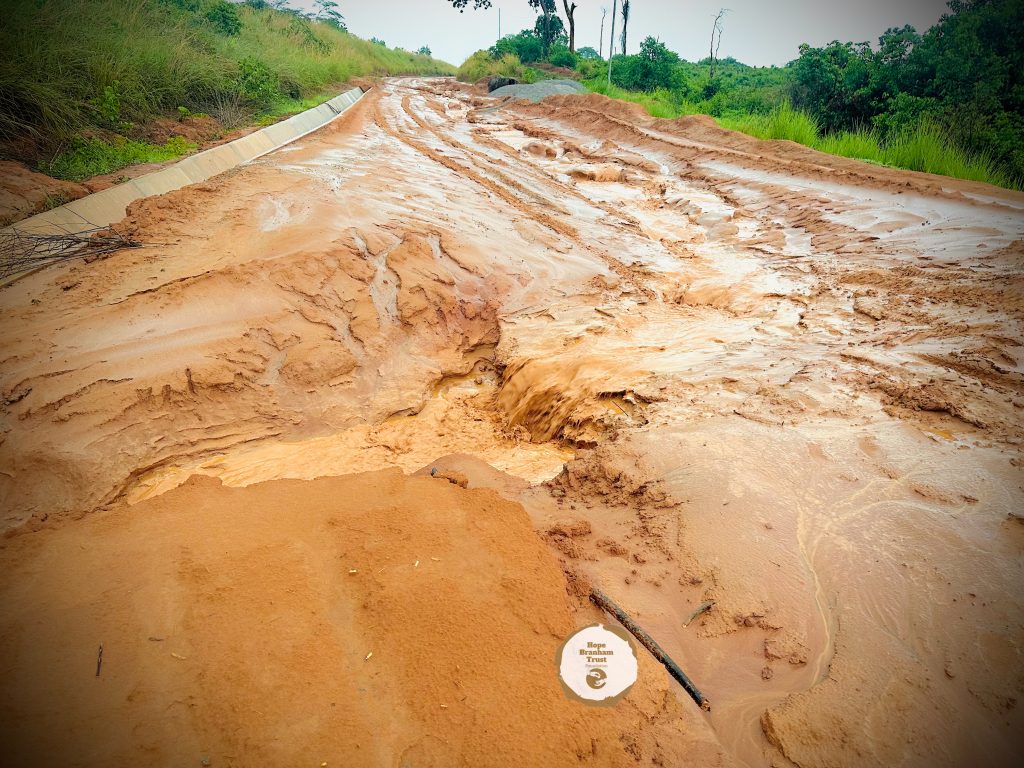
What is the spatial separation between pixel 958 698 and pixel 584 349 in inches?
125

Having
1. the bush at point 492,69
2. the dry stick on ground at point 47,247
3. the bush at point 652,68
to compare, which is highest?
the bush at point 492,69

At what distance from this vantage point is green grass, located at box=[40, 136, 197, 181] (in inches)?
248

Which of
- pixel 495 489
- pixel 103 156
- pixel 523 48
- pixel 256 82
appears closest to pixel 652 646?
pixel 495 489

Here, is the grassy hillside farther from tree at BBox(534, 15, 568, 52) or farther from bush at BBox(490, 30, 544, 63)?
tree at BBox(534, 15, 568, 52)

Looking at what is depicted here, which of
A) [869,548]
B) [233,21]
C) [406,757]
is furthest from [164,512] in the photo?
[233,21]

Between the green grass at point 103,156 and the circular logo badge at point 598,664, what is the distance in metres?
8.10

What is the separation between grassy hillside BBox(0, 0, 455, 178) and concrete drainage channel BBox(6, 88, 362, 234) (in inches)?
30.3

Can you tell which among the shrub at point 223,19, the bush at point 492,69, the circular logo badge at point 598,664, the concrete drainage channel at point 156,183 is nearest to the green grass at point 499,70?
the bush at point 492,69

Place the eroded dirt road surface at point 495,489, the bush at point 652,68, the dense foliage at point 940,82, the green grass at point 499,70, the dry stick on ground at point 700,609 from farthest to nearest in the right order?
the green grass at point 499,70, the bush at point 652,68, the dense foliage at point 940,82, the dry stick on ground at point 700,609, the eroded dirt road surface at point 495,489

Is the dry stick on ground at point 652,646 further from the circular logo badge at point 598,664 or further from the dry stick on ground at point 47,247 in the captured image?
the dry stick on ground at point 47,247

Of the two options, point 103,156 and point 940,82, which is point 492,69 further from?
point 103,156

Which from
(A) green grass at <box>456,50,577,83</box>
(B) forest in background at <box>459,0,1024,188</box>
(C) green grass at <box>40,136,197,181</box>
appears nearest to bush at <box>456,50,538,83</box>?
(A) green grass at <box>456,50,577,83</box>

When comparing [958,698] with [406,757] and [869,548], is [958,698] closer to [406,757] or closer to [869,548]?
[869,548]

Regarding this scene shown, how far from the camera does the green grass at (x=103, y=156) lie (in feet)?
20.6
